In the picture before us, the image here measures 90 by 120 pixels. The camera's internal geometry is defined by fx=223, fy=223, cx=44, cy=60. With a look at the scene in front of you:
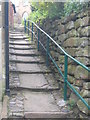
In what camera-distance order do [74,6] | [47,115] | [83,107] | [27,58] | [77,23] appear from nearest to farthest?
[83,107] → [47,115] → [77,23] → [74,6] → [27,58]

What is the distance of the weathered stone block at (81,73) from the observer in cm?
362

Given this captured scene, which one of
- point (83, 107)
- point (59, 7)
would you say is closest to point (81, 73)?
point (83, 107)

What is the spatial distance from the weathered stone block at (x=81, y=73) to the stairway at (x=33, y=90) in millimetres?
592

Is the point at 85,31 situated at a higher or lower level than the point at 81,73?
higher

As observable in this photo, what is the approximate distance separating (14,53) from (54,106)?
3199 millimetres

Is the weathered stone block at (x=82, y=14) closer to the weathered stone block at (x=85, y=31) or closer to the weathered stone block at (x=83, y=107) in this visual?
the weathered stone block at (x=85, y=31)

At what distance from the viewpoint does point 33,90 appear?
4.59m

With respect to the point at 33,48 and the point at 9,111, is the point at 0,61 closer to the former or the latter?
the point at 9,111

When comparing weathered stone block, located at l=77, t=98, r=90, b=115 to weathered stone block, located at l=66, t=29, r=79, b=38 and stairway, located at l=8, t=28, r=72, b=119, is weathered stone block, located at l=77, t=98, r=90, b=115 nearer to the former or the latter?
stairway, located at l=8, t=28, r=72, b=119

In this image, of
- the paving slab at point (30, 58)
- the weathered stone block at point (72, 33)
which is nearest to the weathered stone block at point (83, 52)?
the weathered stone block at point (72, 33)

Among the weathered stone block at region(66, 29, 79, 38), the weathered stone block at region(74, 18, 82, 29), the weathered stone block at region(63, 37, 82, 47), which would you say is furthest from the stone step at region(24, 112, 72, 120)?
the weathered stone block at region(74, 18, 82, 29)

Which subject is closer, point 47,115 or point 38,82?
point 47,115

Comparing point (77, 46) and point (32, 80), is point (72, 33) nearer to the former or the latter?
point (77, 46)

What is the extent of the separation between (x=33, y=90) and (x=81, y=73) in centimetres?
128
